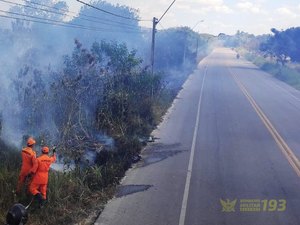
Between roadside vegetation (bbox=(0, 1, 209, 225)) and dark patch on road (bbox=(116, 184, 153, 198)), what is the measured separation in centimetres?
22

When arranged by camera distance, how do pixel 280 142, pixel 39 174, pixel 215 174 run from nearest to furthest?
pixel 39 174
pixel 215 174
pixel 280 142

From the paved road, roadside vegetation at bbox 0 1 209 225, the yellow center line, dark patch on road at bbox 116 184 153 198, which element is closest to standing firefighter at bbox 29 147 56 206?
roadside vegetation at bbox 0 1 209 225

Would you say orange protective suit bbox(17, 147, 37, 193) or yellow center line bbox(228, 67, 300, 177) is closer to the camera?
orange protective suit bbox(17, 147, 37, 193)

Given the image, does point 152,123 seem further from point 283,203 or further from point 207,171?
point 283,203

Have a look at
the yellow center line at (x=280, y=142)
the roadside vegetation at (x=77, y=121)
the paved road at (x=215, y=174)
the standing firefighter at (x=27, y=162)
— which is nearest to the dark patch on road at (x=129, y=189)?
the paved road at (x=215, y=174)

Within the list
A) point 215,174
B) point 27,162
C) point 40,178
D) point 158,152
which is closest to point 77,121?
point 158,152

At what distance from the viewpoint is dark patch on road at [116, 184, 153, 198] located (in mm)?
9294

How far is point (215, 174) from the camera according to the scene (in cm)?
1091

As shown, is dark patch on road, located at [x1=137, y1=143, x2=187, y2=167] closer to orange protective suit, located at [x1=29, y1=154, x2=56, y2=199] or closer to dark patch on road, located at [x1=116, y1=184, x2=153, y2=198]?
dark patch on road, located at [x1=116, y1=184, x2=153, y2=198]

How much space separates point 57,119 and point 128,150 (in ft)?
8.56

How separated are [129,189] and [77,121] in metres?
4.16

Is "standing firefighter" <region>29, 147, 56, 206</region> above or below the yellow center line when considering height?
above

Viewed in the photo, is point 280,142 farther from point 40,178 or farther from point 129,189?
point 40,178

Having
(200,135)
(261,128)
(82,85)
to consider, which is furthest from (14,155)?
(261,128)
